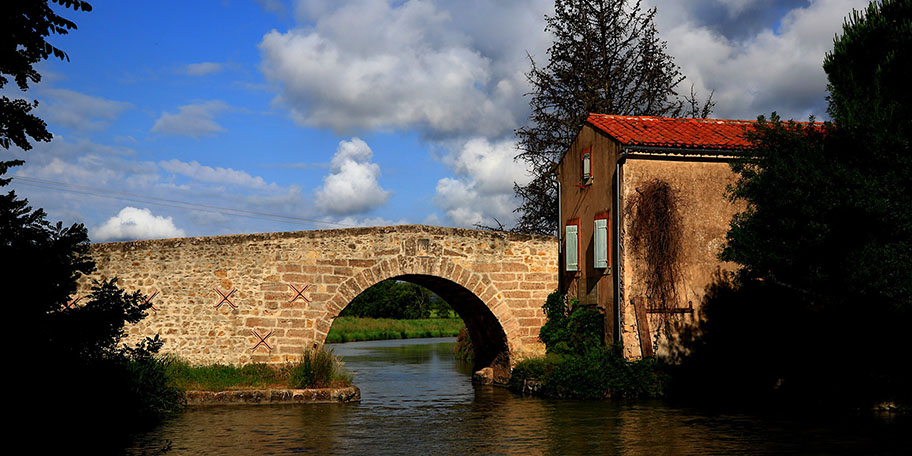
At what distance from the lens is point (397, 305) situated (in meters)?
61.8

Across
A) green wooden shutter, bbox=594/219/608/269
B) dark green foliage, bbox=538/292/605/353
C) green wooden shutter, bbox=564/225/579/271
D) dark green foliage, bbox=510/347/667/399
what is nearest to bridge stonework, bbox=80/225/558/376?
dark green foliage, bbox=538/292/605/353

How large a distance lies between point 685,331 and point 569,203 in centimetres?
413

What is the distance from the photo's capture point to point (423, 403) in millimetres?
14852

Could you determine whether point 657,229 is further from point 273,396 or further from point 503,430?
point 273,396

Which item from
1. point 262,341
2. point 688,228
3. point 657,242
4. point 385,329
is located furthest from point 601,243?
point 385,329

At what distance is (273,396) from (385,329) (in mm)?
30467

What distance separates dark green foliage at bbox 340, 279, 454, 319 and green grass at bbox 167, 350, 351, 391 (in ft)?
150

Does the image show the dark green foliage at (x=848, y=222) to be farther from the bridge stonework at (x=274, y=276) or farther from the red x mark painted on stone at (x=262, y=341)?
the red x mark painted on stone at (x=262, y=341)

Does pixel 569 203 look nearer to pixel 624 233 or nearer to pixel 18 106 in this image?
pixel 624 233

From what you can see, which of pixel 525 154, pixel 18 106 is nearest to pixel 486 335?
pixel 525 154

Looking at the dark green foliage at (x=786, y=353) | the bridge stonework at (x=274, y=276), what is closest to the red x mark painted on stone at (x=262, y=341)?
the bridge stonework at (x=274, y=276)

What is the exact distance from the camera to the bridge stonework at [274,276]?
15.2 m

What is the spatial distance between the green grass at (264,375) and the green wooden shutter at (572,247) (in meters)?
5.28

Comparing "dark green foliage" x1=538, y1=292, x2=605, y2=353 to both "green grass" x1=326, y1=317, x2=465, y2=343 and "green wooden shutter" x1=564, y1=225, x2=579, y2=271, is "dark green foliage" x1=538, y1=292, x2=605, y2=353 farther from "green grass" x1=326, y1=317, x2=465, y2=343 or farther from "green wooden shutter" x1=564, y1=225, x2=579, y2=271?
"green grass" x1=326, y1=317, x2=465, y2=343
